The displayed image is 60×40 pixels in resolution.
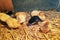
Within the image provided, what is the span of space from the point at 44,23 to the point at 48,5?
43 cm

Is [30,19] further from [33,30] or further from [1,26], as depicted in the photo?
[1,26]

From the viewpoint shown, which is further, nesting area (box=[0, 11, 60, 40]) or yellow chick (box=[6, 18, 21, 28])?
yellow chick (box=[6, 18, 21, 28])

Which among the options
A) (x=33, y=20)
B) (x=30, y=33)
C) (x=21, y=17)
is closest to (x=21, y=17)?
(x=21, y=17)

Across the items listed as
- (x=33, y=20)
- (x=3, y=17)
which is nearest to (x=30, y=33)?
(x=33, y=20)

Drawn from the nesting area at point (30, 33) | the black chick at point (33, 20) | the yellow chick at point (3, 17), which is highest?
the yellow chick at point (3, 17)

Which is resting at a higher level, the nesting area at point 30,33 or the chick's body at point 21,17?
the chick's body at point 21,17

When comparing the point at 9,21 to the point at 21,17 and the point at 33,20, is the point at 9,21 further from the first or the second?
the point at 33,20

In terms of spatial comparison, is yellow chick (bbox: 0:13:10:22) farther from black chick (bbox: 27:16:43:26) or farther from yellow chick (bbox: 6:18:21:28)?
black chick (bbox: 27:16:43:26)

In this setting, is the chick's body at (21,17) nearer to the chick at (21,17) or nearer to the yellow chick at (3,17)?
the chick at (21,17)

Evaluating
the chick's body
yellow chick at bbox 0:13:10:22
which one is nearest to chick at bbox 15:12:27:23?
the chick's body

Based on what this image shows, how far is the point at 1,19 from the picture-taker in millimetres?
1654

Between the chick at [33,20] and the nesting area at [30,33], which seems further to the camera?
the chick at [33,20]

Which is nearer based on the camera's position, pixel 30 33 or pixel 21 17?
pixel 30 33

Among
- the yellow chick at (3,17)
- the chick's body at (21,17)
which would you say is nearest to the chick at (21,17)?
the chick's body at (21,17)
